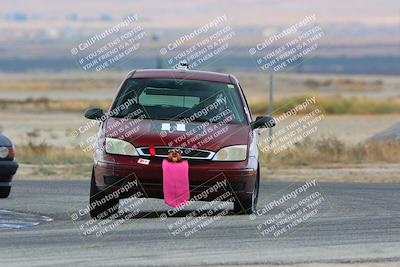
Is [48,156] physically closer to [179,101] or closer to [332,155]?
[332,155]

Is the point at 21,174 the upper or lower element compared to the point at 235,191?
lower

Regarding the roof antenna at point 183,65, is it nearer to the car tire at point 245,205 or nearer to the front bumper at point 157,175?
the car tire at point 245,205

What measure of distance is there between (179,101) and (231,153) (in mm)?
1572

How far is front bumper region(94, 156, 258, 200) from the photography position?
49.7 ft

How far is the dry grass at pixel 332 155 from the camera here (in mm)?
29777

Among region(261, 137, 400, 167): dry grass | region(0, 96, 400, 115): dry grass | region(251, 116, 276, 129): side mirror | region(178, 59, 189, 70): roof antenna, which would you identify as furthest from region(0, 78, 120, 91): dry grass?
region(251, 116, 276, 129): side mirror

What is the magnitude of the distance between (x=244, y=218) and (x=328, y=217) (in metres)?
1.12

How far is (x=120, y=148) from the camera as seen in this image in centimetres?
1533

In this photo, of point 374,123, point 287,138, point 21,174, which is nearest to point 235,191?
Result: point 21,174

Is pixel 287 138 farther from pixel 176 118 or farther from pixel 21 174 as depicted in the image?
pixel 176 118

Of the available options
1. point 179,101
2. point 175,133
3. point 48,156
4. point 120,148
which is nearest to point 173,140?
point 175,133

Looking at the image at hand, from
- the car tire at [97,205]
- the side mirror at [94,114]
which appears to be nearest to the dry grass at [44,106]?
the side mirror at [94,114]

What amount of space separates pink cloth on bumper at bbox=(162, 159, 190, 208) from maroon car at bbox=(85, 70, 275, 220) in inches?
3.2

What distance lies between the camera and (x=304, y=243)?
13.1m
